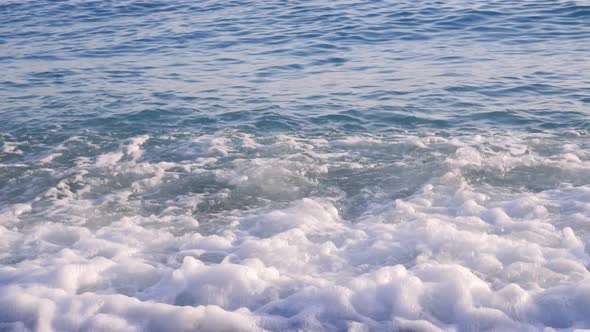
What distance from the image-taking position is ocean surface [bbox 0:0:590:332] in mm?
3367

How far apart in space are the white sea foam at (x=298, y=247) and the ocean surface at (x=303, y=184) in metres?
0.01

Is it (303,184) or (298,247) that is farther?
(303,184)

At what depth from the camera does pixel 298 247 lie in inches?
161

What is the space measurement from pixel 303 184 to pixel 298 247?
1.22 metres

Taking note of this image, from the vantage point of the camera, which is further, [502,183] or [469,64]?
[469,64]

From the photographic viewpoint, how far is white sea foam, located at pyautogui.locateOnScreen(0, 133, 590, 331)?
327cm

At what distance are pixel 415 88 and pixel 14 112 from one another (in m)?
4.92

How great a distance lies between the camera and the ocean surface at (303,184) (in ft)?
11.0

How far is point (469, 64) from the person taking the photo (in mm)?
9180

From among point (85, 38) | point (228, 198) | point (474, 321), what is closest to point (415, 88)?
point (228, 198)

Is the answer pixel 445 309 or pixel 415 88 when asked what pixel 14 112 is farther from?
pixel 445 309

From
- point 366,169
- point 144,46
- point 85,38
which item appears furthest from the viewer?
point 85,38

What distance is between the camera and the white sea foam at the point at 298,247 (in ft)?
10.7

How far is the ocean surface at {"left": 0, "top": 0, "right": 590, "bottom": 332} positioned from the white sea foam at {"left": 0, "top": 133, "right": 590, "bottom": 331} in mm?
14
